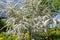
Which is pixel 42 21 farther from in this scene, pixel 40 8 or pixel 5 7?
pixel 5 7

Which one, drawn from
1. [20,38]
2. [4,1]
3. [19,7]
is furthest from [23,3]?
[20,38]

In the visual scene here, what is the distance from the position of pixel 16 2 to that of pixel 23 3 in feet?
1.11

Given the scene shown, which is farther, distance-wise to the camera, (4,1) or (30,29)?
(4,1)

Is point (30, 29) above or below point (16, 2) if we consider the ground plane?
below

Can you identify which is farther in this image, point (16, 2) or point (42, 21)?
point (16, 2)

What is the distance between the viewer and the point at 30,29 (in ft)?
30.5

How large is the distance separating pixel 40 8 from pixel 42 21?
75cm

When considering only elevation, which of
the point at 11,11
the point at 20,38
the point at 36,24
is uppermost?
the point at 11,11

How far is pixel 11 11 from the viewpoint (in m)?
9.34

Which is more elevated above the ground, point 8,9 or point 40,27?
point 8,9

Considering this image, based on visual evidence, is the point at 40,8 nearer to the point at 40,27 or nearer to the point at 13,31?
the point at 40,27

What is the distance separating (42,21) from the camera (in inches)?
356

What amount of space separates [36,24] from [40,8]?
33.5 inches

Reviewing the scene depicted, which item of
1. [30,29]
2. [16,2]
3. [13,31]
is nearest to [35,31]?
[30,29]
